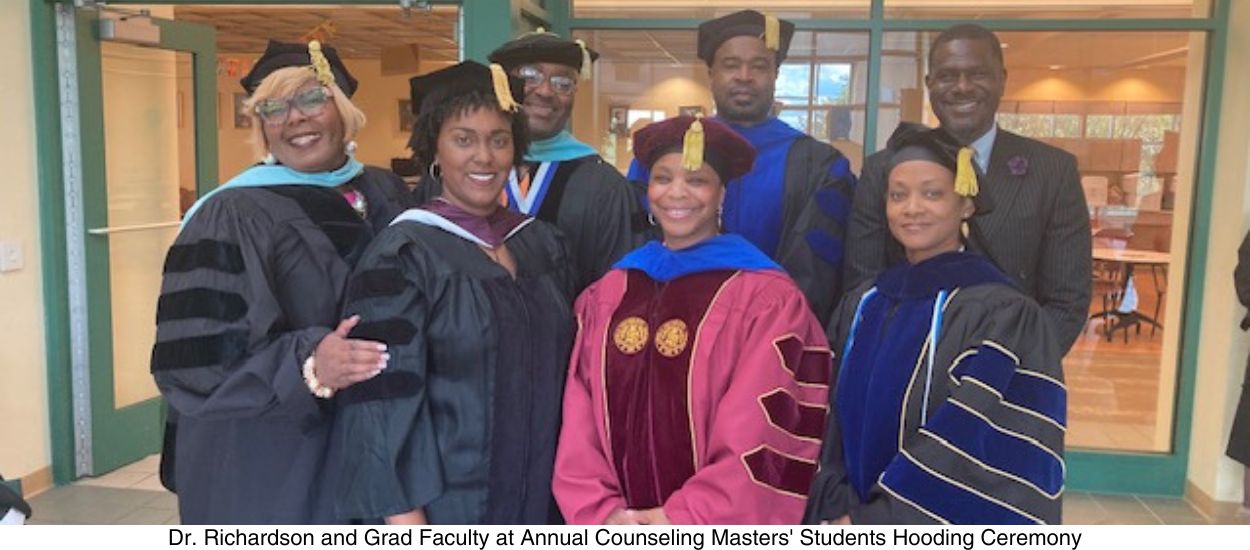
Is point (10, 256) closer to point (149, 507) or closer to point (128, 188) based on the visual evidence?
point (128, 188)

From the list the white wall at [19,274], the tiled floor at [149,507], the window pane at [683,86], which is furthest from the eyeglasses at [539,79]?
the white wall at [19,274]

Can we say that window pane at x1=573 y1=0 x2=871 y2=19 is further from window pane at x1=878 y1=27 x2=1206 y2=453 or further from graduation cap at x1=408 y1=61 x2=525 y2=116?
graduation cap at x1=408 y1=61 x2=525 y2=116

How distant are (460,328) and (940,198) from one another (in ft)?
3.59

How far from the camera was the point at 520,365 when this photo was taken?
89.2 inches

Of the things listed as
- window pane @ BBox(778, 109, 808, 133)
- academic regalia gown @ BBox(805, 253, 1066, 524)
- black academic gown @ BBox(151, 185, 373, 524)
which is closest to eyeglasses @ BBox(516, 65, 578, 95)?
black academic gown @ BBox(151, 185, 373, 524)

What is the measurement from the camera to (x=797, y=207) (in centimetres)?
302

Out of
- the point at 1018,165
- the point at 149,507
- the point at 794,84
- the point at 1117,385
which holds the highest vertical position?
the point at 794,84

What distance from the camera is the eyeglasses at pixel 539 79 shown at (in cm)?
288

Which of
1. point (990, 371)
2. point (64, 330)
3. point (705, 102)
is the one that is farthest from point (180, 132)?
point (990, 371)

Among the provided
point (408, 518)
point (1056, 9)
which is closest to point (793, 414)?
point (408, 518)

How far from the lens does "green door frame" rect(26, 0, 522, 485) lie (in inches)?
184

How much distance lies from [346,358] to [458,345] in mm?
236
